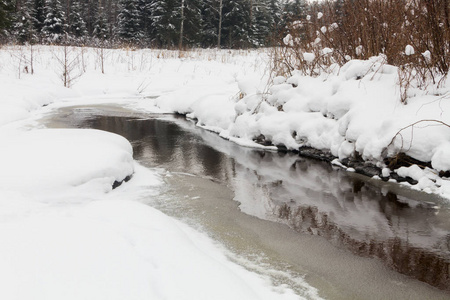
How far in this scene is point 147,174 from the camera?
15.6 feet

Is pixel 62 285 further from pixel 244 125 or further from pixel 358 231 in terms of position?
pixel 244 125

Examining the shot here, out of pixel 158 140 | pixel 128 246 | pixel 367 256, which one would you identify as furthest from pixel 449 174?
pixel 158 140

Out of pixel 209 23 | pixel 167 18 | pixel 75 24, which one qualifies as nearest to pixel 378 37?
pixel 167 18

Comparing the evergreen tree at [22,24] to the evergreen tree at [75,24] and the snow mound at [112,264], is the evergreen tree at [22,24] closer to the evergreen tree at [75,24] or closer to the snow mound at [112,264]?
the evergreen tree at [75,24]

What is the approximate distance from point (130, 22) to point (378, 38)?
26393mm

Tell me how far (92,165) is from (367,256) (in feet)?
9.33

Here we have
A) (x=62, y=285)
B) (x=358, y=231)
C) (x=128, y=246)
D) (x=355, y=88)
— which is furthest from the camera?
(x=355, y=88)

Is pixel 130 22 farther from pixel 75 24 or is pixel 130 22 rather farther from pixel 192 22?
pixel 192 22

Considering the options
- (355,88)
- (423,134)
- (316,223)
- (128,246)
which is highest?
(355,88)

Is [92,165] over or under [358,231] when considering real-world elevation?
over

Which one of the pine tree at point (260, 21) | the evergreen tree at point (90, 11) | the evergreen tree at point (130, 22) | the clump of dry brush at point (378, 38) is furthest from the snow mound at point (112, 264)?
the evergreen tree at point (90, 11)

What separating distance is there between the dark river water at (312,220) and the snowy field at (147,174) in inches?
11.1

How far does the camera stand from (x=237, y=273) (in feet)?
8.30

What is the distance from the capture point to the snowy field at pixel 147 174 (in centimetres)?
203
